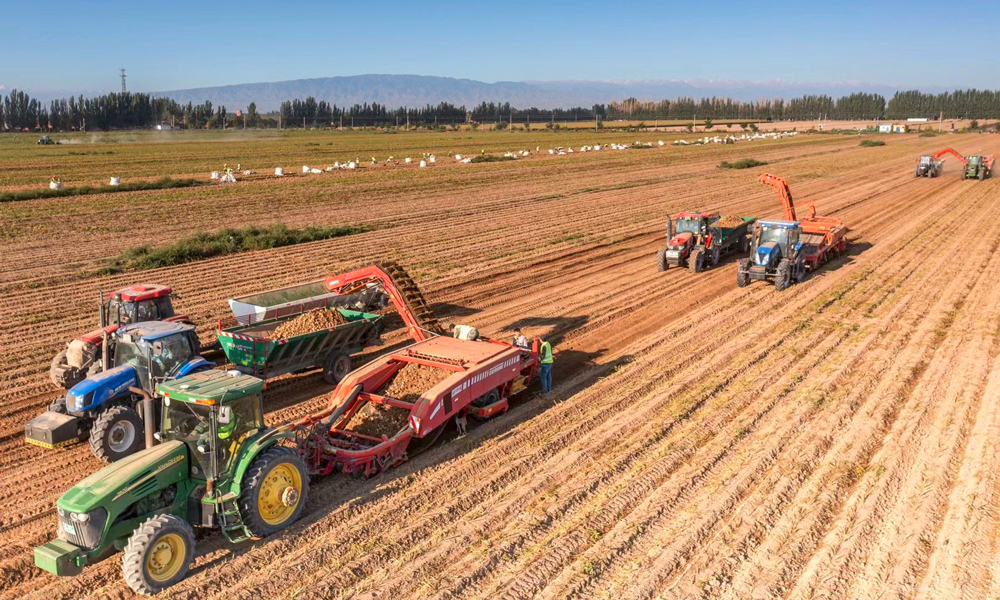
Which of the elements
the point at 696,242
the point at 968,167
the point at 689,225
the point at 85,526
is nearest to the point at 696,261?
the point at 696,242

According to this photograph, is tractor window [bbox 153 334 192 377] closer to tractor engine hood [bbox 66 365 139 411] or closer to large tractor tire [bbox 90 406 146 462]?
tractor engine hood [bbox 66 365 139 411]

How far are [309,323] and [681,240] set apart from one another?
1201 centimetres

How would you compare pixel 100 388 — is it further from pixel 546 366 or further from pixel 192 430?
pixel 546 366

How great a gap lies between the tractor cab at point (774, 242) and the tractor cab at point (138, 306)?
46.8 ft

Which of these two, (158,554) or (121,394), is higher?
(121,394)

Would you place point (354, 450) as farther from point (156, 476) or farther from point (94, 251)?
point (94, 251)

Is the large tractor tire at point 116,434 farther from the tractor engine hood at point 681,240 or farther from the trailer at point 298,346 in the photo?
the tractor engine hood at point 681,240

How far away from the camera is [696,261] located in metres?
21.8

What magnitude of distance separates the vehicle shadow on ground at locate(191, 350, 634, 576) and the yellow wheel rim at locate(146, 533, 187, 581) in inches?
12.1

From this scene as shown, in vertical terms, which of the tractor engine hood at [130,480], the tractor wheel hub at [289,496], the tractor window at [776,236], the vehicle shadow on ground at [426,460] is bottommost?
the vehicle shadow on ground at [426,460]

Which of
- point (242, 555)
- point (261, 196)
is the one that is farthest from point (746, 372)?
point (261, 196)

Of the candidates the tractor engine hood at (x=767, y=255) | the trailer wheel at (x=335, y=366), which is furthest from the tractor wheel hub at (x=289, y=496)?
the tractor engine hood at (x=767, y=255)

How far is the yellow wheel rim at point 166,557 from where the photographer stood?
7.46m

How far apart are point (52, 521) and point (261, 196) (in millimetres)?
30672
